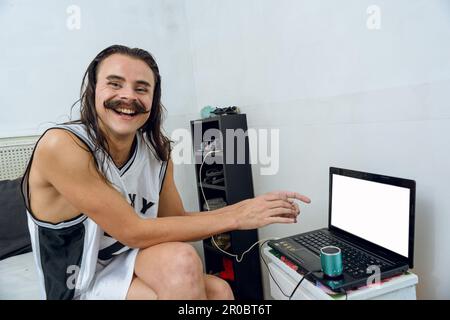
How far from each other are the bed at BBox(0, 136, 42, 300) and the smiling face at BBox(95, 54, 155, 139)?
689 millimetres

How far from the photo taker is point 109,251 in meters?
1.02

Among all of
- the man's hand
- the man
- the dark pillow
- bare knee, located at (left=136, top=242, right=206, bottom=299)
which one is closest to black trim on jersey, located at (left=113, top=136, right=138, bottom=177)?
the man

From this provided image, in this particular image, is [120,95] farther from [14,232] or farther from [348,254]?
[14,232]

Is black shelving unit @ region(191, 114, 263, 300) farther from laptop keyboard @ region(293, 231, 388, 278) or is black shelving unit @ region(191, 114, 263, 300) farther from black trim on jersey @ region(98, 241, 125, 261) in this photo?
black trim on jersey @ region(98, 241, 125, 261)

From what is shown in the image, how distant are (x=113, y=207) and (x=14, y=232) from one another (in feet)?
3.47

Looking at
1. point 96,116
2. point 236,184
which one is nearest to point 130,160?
point 96,116

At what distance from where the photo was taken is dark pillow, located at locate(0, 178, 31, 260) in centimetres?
156

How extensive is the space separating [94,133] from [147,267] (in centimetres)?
46

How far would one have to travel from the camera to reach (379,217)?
3.12 ft

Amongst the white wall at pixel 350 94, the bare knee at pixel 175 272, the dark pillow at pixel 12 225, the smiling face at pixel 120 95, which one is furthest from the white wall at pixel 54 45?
the bare knee at pixel 175 272

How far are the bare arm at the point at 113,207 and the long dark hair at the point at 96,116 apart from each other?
0.10 meters

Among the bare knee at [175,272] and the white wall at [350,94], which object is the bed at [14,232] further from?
the white wall at [350,94]

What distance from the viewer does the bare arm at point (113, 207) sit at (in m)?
0.88
